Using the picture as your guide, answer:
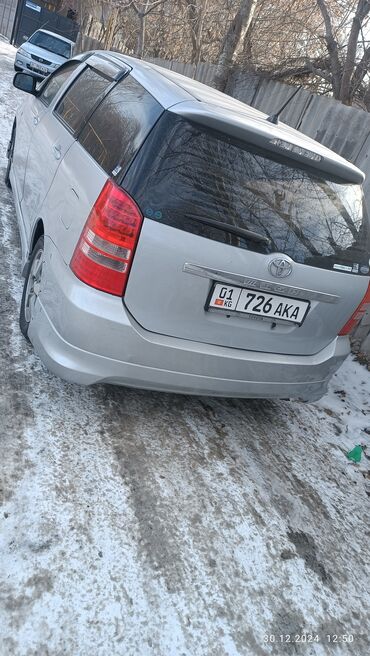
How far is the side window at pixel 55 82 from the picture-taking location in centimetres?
411

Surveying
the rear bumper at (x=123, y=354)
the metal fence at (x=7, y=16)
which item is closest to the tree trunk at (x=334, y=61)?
the rear bumper at (x=123, y=354)

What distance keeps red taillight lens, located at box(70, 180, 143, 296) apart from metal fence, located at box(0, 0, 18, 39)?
29.6 m

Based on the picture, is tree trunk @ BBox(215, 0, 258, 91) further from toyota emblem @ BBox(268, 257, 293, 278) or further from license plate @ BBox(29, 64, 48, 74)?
toyota emblem @ BBox(268, 257, 293, 278)

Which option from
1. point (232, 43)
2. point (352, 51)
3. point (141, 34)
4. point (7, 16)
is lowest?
point (7, 16)

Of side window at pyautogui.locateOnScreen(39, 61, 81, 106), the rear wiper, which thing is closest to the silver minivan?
the rear wiper

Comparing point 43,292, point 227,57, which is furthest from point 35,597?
point 227,57

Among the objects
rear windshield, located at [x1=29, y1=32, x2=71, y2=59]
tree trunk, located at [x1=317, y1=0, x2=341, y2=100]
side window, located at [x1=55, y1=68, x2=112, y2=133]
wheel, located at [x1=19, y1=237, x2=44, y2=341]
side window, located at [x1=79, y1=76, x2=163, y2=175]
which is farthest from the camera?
rear windshield, located at [x1=29, y1=32, x2=71, y2=59]

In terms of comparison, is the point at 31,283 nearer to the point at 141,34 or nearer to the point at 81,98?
the point at 81,98

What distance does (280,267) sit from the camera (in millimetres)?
2553

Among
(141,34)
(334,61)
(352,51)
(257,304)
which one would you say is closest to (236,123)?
(257,304)

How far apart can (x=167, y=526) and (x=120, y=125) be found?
81.5 inches

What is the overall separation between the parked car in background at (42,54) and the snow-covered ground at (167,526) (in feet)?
43.2

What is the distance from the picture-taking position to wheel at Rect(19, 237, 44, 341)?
3063 mm

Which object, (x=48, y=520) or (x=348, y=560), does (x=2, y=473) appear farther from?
(x=348, y=560)
